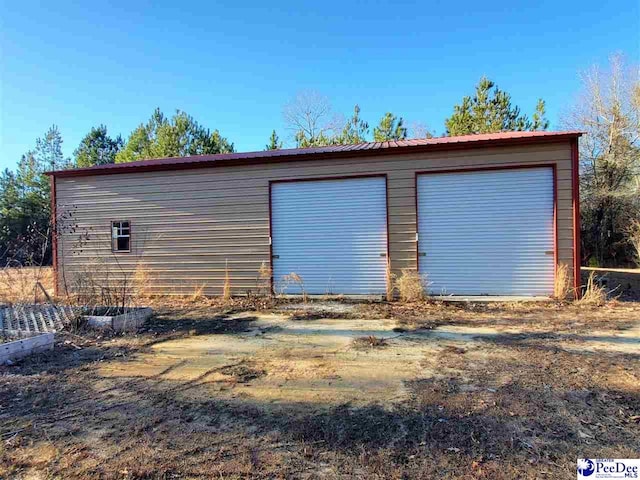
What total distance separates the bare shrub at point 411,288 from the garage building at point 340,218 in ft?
1.08

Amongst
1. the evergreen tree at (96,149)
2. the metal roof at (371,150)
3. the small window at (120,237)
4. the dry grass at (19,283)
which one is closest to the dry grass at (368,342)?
the metal roof at (371,150)

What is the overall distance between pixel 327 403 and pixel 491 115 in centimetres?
2106

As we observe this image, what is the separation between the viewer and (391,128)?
81.3 ft

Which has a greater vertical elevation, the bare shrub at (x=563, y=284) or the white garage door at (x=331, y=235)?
the white garage door at (x=331, y=235)

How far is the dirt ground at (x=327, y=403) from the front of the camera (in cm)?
259

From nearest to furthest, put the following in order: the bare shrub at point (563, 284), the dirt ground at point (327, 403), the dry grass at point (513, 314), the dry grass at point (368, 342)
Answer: the dirt ground at point (327, 403) < the dry grass at point (368, 342) < the dry grass at point (513, 314) < the bare shrub at point (563, 284)

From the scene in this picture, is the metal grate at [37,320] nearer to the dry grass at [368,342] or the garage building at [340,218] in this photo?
the garage building at [340,218]

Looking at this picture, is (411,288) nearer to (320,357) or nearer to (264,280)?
(264,280)

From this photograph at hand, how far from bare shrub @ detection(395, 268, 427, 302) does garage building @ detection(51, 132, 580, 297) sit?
33cm

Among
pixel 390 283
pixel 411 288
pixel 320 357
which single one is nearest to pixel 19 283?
pixel 320 357

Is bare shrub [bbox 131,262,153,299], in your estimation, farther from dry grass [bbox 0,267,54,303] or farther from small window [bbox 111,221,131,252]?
dry grass [bbox 0,267,54,303]

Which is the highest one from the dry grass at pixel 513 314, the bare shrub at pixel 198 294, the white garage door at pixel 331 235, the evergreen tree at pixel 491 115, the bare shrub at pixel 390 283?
the evergreen tree at pixel 491 115

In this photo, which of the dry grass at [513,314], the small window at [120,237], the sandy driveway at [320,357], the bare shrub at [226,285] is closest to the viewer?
the sandy driveway at [320,357]

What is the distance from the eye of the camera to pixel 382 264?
9.19 metres
